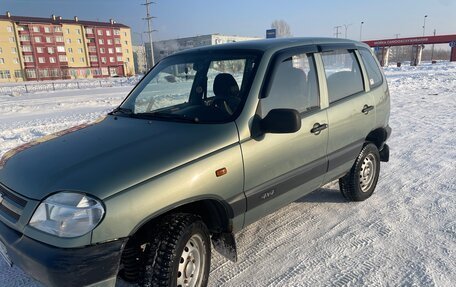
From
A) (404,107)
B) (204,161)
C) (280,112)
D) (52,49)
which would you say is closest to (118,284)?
(204,161)

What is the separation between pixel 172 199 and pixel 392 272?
6.46 ft

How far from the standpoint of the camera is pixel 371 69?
4.46 meters

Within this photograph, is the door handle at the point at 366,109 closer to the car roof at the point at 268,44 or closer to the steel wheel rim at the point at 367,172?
the steel wheel rim at the point at 367,172

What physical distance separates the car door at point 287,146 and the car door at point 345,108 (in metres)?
0.20

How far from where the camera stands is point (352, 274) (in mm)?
2879

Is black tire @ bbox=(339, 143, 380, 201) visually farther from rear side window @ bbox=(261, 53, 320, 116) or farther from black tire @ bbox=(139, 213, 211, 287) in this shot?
black tire @ bbox=(139, 213, 211, 287)

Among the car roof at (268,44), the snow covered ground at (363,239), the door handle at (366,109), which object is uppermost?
the car roof at (268,44)

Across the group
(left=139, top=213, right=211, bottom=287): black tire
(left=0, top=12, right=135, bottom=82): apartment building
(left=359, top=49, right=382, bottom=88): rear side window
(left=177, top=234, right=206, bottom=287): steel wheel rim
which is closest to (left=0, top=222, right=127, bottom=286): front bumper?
(left=139, top=213, right=211, bottom=287): black tire

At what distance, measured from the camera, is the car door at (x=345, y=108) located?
3.63 meters

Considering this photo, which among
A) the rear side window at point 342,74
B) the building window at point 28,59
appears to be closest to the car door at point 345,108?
the rear side window at point 342,74

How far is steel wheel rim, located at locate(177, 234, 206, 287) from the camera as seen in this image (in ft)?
8.10

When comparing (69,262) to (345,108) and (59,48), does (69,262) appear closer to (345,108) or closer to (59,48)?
(345,108)

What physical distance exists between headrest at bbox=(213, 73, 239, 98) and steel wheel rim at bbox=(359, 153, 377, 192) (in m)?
2.12

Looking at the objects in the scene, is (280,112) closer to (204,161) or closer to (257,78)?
(257,78)
